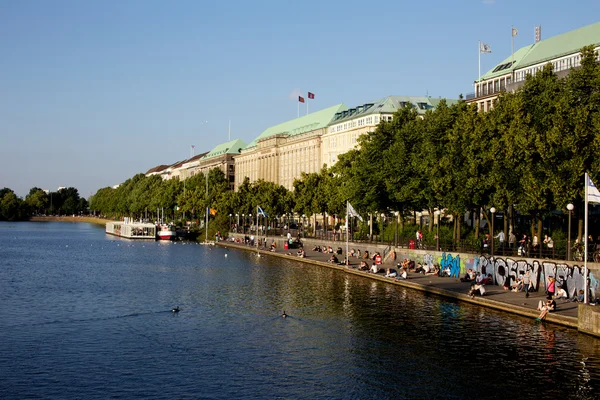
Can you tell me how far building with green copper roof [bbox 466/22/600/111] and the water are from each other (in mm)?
49359

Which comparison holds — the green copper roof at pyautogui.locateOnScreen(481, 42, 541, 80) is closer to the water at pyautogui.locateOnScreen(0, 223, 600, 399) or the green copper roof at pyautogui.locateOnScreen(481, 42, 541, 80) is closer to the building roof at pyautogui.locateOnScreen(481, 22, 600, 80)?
the building roof at pyautogui.locateOnScreen(481, 22, 600, 80)

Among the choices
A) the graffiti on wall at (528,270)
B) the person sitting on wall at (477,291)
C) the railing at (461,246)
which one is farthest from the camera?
the railing at (461,246)

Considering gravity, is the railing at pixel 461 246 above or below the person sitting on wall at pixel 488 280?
above

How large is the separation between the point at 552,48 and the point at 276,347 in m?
78.9

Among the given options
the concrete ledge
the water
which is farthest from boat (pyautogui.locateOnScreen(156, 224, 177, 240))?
the concrete ledge

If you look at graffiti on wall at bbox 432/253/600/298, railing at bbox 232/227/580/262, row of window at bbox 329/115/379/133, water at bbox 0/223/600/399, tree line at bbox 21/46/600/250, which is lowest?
water at bbox 0/223/600/399

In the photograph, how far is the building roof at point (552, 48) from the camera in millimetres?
97125

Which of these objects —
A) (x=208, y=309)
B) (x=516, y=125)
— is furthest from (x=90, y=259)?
(x=516, y=125)

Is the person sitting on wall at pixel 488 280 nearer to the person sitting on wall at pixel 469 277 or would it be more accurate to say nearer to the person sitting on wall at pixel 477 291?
the person sitting on wall at pixel 469 277

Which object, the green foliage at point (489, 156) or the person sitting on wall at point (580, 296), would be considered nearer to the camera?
the person sitting on wall at point (580, 296)

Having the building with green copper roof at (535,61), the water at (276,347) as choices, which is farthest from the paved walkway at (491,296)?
the building with green copper roof at (535,61)

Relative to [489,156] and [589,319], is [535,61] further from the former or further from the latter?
[589,319]

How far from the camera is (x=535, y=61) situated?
105938mm

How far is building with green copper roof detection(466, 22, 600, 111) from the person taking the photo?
3814 inches
